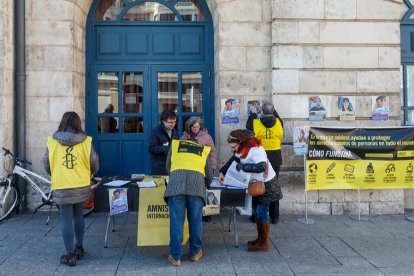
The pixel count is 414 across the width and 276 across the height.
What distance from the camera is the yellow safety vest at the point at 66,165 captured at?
17.6 ft

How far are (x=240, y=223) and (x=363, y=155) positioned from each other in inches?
100

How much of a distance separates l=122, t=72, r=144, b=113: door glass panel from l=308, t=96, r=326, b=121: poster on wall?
3.31m

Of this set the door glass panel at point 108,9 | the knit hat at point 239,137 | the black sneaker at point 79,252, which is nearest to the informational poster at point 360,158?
the knit hat at point 239,137

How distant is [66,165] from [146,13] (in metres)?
4.68

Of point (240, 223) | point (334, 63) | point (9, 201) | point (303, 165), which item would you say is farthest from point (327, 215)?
point (9, 201)

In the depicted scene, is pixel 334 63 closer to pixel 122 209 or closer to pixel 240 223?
pixel 240 223

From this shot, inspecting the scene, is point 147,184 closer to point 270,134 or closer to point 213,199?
point 213,199

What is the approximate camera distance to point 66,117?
216 inches

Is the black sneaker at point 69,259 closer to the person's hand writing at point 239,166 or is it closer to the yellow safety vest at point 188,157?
the yellow safety vest at point 188,157

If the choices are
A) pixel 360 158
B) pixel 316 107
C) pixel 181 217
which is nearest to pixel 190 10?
pixel 316 107

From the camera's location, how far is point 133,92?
29.7 feet

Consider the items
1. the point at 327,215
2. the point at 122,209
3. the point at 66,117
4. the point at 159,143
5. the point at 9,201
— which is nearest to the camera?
the point at 66,117

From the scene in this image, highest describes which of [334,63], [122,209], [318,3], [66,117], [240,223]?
[318,3]

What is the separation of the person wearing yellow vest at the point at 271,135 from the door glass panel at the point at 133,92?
8.40ft
